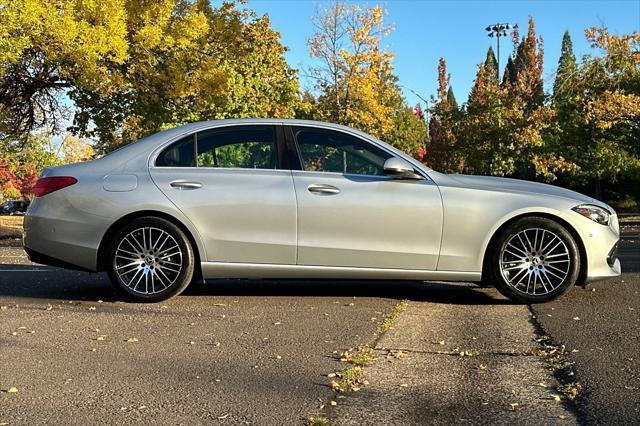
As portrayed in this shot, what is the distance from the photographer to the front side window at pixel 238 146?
232 inches

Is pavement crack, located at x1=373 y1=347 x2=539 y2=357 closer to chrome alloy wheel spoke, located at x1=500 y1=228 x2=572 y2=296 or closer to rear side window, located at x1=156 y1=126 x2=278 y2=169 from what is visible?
chrome alloy wheel spoke, located at x1=500 y1=228 x2=572 y2=296

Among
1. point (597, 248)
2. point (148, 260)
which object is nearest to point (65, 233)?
point (148, 260)

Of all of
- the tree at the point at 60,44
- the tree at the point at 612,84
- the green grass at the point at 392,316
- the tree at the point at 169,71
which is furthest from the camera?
the tree at the point at 612,84

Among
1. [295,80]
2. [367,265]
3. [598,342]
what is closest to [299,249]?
[367,265]

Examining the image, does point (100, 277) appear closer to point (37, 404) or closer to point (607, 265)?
point (37, 404)

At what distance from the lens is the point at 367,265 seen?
18.7 feet

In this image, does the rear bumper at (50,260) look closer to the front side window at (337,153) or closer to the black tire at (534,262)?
the front side window at (337,153)

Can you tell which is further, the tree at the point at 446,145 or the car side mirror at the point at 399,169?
the tree at the point at 446,145

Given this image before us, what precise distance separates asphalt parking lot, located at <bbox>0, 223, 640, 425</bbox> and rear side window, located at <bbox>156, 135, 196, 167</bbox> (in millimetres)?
1220

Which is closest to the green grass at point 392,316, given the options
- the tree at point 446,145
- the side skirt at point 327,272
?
the side skirt at point 327,272

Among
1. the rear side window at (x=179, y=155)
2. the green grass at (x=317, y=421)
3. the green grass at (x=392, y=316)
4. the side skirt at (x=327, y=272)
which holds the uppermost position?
the rear side window at (x=179, y=155)

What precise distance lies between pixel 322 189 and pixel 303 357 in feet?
6.34

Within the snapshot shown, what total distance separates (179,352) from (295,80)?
24.9 metres

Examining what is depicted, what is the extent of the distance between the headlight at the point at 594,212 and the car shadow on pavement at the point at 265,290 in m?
1.01
